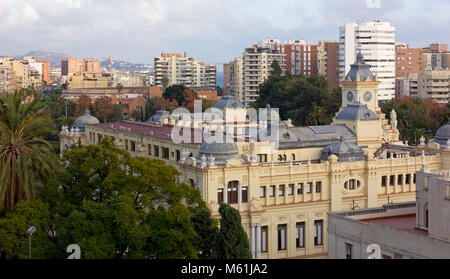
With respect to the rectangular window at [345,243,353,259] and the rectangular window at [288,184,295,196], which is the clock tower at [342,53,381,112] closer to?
the rectangular window at [288,184,295,196]

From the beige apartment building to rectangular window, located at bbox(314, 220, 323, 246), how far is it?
11871 centimetres

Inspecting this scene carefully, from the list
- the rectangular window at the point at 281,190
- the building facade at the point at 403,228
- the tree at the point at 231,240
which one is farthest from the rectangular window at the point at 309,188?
the tree at the point at 231,240

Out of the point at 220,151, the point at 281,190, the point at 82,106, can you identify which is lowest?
the point at 281,190

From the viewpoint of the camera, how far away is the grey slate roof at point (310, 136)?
189ft

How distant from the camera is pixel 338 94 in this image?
123 m

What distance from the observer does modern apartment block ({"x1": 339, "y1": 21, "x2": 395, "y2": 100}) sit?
172125 millimetres

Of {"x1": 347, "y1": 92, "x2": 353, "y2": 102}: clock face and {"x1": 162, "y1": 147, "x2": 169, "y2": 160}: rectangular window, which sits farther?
{"x1": 347, "y1": 92, "x2": 353, "y2": 102}: clock face

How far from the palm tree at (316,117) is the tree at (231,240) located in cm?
7572

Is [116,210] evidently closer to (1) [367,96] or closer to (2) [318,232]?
(2) [318,232]

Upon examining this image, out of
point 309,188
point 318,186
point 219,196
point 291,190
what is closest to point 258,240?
point 219,196

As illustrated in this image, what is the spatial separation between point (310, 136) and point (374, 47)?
387 ft

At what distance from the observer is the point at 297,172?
51.3 metres

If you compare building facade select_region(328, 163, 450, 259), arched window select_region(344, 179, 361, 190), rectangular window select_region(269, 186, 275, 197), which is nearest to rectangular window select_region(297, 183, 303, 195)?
rectangular window select_region(269, 186, 275, 197)
